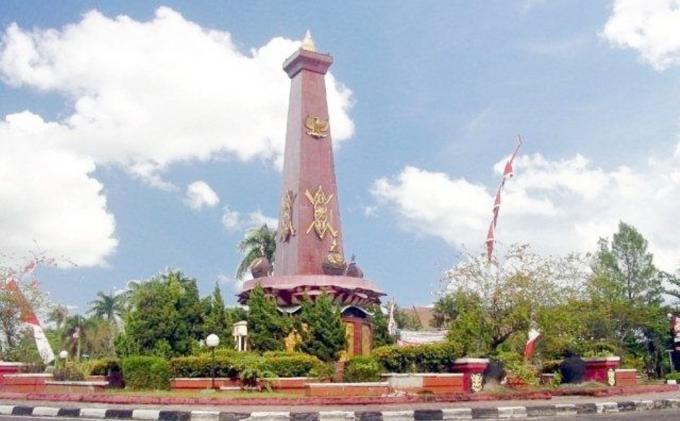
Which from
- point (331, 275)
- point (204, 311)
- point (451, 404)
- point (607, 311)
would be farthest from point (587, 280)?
point (451, 404)

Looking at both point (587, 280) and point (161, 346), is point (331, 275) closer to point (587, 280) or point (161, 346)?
point (161, 346)

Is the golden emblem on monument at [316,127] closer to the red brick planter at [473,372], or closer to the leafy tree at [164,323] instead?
the leafy tree at [164,323]

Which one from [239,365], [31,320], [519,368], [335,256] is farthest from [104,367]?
[519,368]

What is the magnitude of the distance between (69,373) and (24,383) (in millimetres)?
2101

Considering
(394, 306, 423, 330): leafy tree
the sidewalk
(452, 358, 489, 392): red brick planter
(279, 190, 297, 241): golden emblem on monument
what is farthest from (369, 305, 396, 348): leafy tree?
(394, 306, 423, 330): leafy tree

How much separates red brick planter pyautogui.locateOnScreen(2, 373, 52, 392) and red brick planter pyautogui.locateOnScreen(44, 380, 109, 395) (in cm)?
23

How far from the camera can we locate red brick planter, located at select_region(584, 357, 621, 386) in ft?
64.2

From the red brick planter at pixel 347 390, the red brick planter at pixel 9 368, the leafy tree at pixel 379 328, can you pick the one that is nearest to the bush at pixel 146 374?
the red brick planter at pixel 9 368

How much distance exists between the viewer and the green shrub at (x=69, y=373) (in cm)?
1936

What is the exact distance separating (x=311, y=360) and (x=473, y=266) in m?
6.15

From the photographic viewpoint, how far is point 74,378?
63.9 feet

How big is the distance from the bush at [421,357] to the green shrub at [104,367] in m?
7.36

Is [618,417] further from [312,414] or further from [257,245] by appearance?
[257,245]

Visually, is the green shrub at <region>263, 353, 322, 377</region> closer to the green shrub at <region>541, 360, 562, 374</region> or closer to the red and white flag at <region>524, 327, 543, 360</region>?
the red and white flag at <region>524, 327, 543, 360</region>
